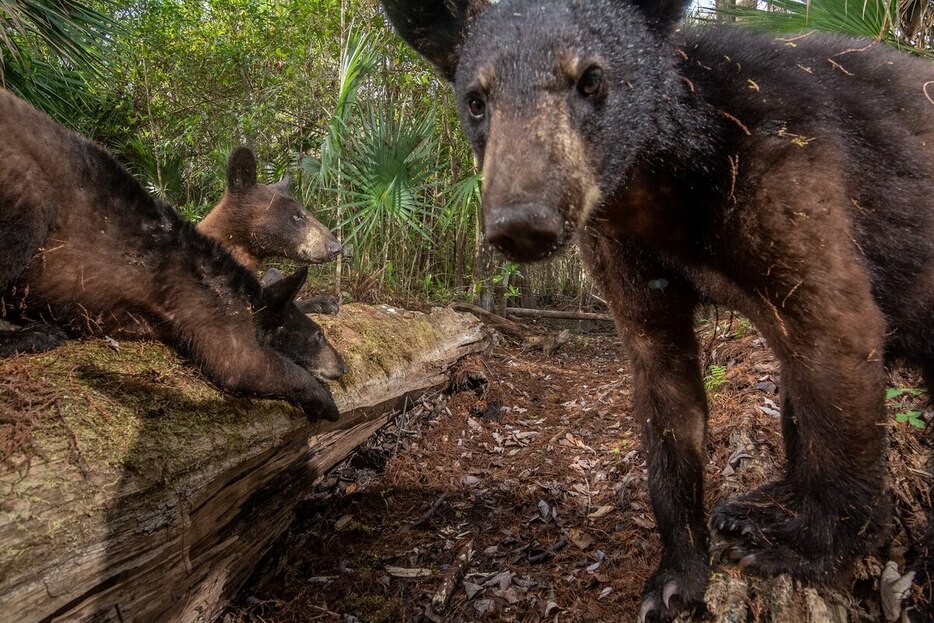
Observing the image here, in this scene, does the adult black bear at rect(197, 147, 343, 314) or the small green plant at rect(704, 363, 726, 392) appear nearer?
the small green plant at rect(704, 363, 726, 392)

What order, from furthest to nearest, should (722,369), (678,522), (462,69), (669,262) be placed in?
(722,369)
(678,522)
(669,262)
(462,69)

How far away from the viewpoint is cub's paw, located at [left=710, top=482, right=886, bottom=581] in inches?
86.0

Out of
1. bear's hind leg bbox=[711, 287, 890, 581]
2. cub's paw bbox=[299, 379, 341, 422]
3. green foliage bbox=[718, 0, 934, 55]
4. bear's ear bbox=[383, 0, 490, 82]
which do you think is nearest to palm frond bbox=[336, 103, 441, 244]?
cub's paw bbox=[299, 379, 341, 422]

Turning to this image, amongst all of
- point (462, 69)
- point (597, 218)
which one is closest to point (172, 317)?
point (462, 69)

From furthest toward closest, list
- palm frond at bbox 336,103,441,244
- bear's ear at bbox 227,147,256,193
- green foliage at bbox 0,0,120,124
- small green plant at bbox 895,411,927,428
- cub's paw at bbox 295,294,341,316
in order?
palm frond at bbox 336,103,441,244
green foliage at bbox 0,0,120,124
bear's ear at bbox 227,147,256,193
cub's paw at bbox 295,294,341,316
small green plant at bbox 895,411,927,428

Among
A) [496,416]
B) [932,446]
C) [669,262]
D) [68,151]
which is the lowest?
[496,416]

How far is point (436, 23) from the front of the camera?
2.54m

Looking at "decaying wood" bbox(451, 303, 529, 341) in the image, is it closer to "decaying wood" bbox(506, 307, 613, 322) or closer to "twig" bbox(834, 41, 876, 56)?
"decaying wood" bbox(506, 307, 613, 322)

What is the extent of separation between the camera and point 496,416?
18.8 feet

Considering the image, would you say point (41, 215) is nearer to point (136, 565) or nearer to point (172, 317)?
point (172, 317)

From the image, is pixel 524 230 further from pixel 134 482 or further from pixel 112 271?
pixel 112 271

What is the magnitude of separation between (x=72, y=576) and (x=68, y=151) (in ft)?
7.87

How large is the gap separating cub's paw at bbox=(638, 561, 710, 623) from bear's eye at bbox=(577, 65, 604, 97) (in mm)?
1899

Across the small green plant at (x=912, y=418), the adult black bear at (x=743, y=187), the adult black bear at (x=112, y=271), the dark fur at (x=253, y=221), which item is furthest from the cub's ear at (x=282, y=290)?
the small green plant at (x=912, y=418)
